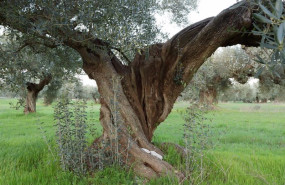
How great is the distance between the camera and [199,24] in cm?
552

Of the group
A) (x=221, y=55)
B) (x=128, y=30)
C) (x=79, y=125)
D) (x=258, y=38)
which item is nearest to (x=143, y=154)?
(x=79, y=125)

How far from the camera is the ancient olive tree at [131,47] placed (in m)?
4.44

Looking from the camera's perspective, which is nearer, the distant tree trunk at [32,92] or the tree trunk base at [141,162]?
the tree trunk base at [141,162]

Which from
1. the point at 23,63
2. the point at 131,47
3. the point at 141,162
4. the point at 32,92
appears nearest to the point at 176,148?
the point at 141,162

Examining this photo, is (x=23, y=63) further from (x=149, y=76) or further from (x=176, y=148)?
(x=176, y=148)

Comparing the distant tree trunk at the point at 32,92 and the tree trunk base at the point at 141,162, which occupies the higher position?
the distant tree trunk at the point at 32,92

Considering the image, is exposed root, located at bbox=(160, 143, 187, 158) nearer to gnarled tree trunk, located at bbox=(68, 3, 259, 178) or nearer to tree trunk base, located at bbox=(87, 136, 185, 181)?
gnarled tree trunk, located at bbox=(68, 3, 259, 178)

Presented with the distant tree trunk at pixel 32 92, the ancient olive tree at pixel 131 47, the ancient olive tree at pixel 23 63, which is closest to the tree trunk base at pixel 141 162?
the ancient olive tree at pixel 131 47

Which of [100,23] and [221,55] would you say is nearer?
[100,23]

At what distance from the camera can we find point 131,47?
4480 millimetres

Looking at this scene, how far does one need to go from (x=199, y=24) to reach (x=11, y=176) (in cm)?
551

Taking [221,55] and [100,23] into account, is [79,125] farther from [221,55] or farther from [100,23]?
[221,55]

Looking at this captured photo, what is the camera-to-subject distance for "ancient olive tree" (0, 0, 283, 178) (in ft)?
14.6

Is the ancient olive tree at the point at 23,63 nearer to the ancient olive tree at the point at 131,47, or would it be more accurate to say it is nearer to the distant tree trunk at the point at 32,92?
the ancient olive tree at the point at 131,47
